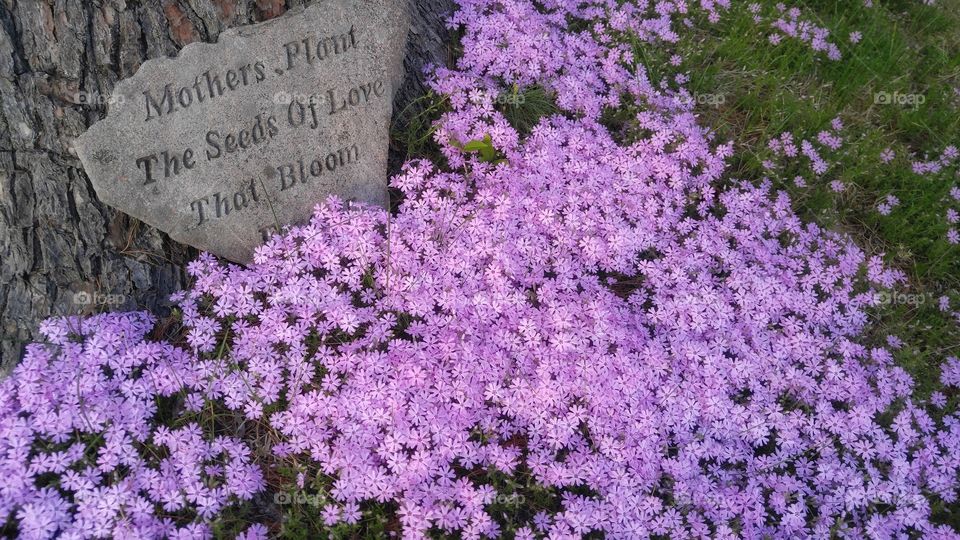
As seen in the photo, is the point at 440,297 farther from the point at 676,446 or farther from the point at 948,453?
the point at 948,453

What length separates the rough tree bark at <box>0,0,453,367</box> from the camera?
3260 millimetres

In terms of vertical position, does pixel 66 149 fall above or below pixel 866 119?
below

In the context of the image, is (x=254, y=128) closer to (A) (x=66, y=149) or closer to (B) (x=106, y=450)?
(A) (x=66, y=149)

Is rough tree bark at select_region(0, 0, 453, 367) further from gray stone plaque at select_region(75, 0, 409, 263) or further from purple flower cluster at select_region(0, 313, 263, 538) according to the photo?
purple flower cluster at select_region(0, 313, 263, 538)

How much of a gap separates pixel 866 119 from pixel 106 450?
234 inches

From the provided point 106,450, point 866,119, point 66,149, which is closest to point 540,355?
point 106,450

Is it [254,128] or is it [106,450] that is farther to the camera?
[254,128]

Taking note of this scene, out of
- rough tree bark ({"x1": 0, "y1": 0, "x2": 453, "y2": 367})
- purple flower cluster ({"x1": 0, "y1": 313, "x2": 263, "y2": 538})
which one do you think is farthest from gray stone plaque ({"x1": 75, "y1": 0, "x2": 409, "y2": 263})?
purple flower cluster ({"x1": 0, "y1": 313, "x2": 263, "y2": 538})

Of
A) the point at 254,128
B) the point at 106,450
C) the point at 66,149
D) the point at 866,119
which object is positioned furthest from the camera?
the point at 866,119

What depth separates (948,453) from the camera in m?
3.64

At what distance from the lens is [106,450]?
9.63 ft

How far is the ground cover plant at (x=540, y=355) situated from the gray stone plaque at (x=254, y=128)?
256mm

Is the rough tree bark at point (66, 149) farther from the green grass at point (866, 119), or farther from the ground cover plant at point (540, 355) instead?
the green grass at point (866, 119)

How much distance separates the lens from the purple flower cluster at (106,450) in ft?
9.10
